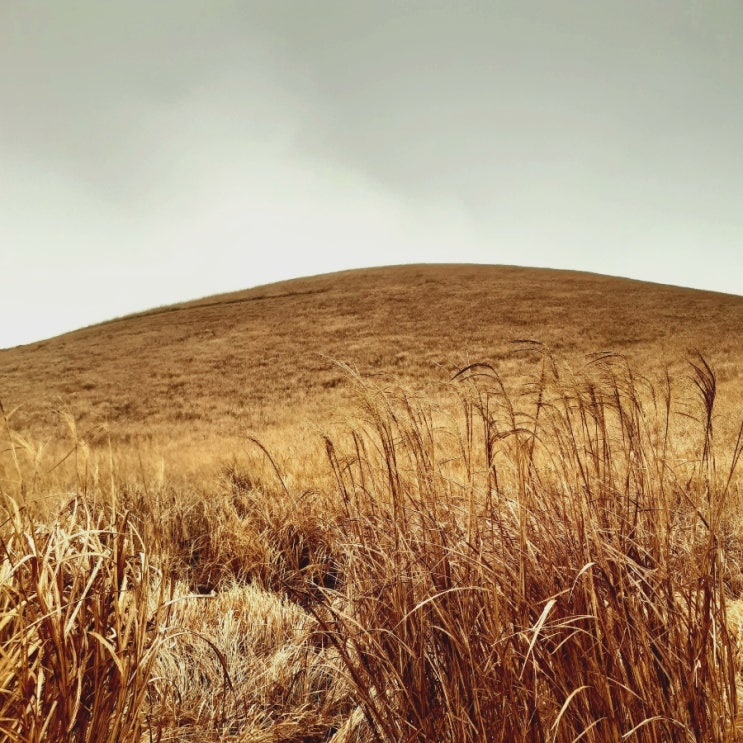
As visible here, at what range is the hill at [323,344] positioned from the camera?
13820 millimetres

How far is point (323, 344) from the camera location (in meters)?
21.1

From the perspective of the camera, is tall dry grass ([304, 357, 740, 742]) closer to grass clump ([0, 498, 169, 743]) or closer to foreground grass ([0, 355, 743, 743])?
foreground grass ([0, 355, 743, 743])

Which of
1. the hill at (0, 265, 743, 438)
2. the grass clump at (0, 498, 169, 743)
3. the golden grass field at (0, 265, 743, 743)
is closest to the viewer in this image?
the grass clump at (0, 498, 169, 743)

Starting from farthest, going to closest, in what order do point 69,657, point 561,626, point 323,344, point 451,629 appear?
point 323,344 → point 451,629 → point 69,657 → point 561,626

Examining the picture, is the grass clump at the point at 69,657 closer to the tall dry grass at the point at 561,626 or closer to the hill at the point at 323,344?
the tall dry grass at the point at 561,626

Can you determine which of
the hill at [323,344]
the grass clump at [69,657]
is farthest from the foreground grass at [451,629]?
the hill at [323,344]

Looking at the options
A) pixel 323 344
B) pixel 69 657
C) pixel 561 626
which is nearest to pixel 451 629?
pixel 561 626

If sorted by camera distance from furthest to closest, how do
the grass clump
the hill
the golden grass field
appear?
the hill → the golden grass field → the grass clump

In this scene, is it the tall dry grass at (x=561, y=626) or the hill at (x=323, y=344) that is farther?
the hill at (x=323, y=344)

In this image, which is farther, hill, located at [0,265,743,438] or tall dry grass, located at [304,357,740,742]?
hill, located at [0,265,743,438]

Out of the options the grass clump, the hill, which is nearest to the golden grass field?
the grass clump

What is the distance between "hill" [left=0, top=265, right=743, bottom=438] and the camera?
45.3 ft

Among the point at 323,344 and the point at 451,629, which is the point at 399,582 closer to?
the point at 451,629

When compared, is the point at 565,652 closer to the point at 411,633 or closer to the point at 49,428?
the point at 411,633
